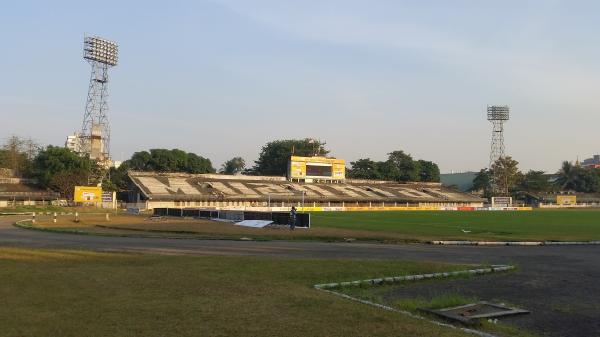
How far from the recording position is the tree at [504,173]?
15562 centimetres

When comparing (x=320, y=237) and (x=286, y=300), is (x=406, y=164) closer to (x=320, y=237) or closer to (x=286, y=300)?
(x=320, y=237)

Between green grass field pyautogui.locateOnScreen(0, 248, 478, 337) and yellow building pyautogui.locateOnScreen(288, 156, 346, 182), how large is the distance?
98.3m

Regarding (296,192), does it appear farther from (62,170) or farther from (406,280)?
(406,280)

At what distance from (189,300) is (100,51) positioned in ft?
334

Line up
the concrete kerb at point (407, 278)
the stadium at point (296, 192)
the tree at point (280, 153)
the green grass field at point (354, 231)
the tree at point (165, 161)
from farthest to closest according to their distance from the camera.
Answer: the tree at point (280, 153) → the tree at point (165, 161) → the stadium at point (296, 192) → the green grass field at point (354, 231) → the concrete kerb at point (407, 278)

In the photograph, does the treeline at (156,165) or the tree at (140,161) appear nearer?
the treeline at (156,165)

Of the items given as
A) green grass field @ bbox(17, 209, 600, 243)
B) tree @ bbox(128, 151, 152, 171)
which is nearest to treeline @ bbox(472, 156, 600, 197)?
tree @ bbox(128, 151, 152, 171)

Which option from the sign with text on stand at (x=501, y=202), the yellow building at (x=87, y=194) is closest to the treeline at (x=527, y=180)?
the sign with text on stand at (x=501, y=202)

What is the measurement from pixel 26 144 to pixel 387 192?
285 feet

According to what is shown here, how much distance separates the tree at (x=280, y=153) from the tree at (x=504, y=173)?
55053mm

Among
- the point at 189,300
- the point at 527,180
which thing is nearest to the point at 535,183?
the point at 527,180

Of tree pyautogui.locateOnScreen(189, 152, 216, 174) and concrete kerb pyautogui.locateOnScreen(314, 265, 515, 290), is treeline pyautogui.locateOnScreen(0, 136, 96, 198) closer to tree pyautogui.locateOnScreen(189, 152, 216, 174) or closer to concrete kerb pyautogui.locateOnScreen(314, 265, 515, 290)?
tree pyautogui.locateOnScreen(189, 152, 216, 174)

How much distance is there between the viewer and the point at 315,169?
119062mm

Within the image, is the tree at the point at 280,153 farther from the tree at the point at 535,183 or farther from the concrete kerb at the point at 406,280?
the concrete kerb at the point at 406,280
